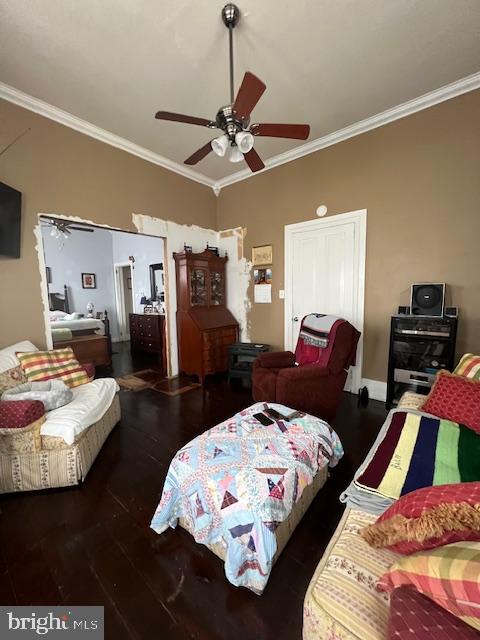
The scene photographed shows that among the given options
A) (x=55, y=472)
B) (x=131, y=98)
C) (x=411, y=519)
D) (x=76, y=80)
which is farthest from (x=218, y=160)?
(x=411, y=519)

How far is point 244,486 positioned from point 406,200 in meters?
3.01

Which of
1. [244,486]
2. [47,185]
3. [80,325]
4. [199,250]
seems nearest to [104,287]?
[80,325]

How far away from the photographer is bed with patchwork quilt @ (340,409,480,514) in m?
1.09

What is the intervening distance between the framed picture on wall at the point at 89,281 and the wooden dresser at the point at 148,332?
1.84 m

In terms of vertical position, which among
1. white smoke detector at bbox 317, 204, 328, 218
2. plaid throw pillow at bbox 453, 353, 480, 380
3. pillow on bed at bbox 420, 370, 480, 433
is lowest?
pillow on bed at bbox 420, 370, 480, 433

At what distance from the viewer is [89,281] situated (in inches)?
249

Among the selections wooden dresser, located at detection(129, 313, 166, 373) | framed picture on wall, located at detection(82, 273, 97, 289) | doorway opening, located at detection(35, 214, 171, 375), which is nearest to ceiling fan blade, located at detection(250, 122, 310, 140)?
wooden dresser, located at detection(129, 313, 166, 373)

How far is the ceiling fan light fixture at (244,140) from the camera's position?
1.82 metres

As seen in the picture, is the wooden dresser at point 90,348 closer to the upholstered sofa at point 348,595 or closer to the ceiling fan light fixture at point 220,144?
the ceiling fan light fixture at point 220,144

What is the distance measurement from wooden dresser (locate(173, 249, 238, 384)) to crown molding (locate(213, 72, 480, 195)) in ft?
4.97

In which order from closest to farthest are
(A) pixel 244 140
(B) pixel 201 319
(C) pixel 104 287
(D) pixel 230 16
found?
(D) pixel 230 16, (A) pixel 244 140, (B) pixel 201 319, (C) pixel 104 287

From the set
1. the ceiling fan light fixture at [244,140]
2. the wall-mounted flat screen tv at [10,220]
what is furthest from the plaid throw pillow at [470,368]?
the wall-mounted flat screen tv at [10,220]

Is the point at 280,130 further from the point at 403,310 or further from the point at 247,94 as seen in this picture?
the point at 403,310

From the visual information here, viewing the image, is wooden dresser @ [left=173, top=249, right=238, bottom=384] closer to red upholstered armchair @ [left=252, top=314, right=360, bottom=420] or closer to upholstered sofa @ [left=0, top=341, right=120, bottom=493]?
red upholstered armchair @ [left=252, top=314, right=360, bottom=420]
